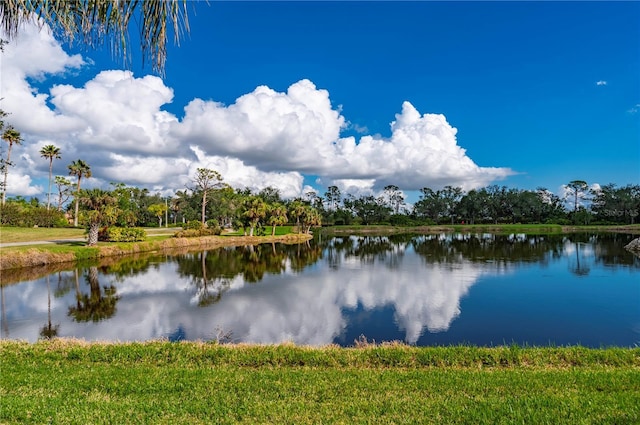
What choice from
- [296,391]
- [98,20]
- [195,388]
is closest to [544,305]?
[296,391]

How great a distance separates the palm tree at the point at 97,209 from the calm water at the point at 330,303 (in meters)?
5.67

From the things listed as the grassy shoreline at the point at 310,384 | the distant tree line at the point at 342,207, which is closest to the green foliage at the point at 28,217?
the distant tree line at the point at 342,207

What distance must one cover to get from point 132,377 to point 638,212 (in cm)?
13244

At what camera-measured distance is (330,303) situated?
1934cm

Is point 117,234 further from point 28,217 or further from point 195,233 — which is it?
point 28,217

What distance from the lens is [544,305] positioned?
18438mm

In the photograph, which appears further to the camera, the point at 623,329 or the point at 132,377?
the point at 623,329

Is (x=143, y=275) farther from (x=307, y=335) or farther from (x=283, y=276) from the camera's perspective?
(x=307, y=335)

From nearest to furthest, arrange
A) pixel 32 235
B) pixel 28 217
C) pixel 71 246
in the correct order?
pixel 71 246 → pixel 32 235 → pixel 28 217

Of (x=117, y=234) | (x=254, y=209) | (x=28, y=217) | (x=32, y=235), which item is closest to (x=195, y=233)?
(x=254, y=209)

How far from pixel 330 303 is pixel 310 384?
40.8ft

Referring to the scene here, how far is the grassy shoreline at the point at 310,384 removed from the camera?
17.8ft

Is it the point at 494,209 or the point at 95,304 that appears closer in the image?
the point at 95,304

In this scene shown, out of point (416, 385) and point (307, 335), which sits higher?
point (416, 385)
